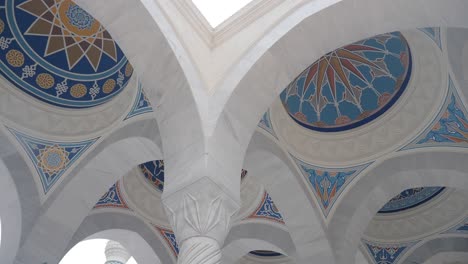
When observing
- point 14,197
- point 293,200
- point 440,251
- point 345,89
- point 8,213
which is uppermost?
point 345,89

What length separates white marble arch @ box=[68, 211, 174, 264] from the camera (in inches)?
325

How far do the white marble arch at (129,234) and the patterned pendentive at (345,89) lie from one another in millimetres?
2989

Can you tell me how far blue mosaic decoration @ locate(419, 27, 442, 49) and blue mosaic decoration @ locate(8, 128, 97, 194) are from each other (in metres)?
4.28

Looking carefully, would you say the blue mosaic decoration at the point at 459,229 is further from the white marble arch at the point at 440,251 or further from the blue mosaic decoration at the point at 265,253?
the blue mosaic decoration at the point at 265,253

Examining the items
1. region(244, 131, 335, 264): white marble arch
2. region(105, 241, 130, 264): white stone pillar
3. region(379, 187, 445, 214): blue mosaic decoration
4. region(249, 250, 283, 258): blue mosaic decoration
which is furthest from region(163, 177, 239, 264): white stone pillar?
region(105, 241, 130, 264): white stone pillar

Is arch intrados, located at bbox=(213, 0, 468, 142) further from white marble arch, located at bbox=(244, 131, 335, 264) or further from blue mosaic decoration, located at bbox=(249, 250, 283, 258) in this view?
blue mosaic decoration, located at bbox=(249, 250, 283, 258)

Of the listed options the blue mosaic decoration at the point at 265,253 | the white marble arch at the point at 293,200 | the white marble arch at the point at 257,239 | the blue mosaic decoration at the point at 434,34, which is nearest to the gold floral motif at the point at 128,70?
the white marble arch at the point at 293,200

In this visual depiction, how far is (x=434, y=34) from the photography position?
6.00 meters

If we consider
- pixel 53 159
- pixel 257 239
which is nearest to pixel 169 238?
pixel 257 239

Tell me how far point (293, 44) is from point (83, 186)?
11.4ft

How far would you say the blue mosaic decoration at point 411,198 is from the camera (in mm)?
8648

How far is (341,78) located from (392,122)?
101 centimetres

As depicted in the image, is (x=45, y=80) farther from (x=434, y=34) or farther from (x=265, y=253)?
(x=434, y=34)

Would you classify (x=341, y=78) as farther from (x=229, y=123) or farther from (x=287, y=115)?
(x=229, y=123)
